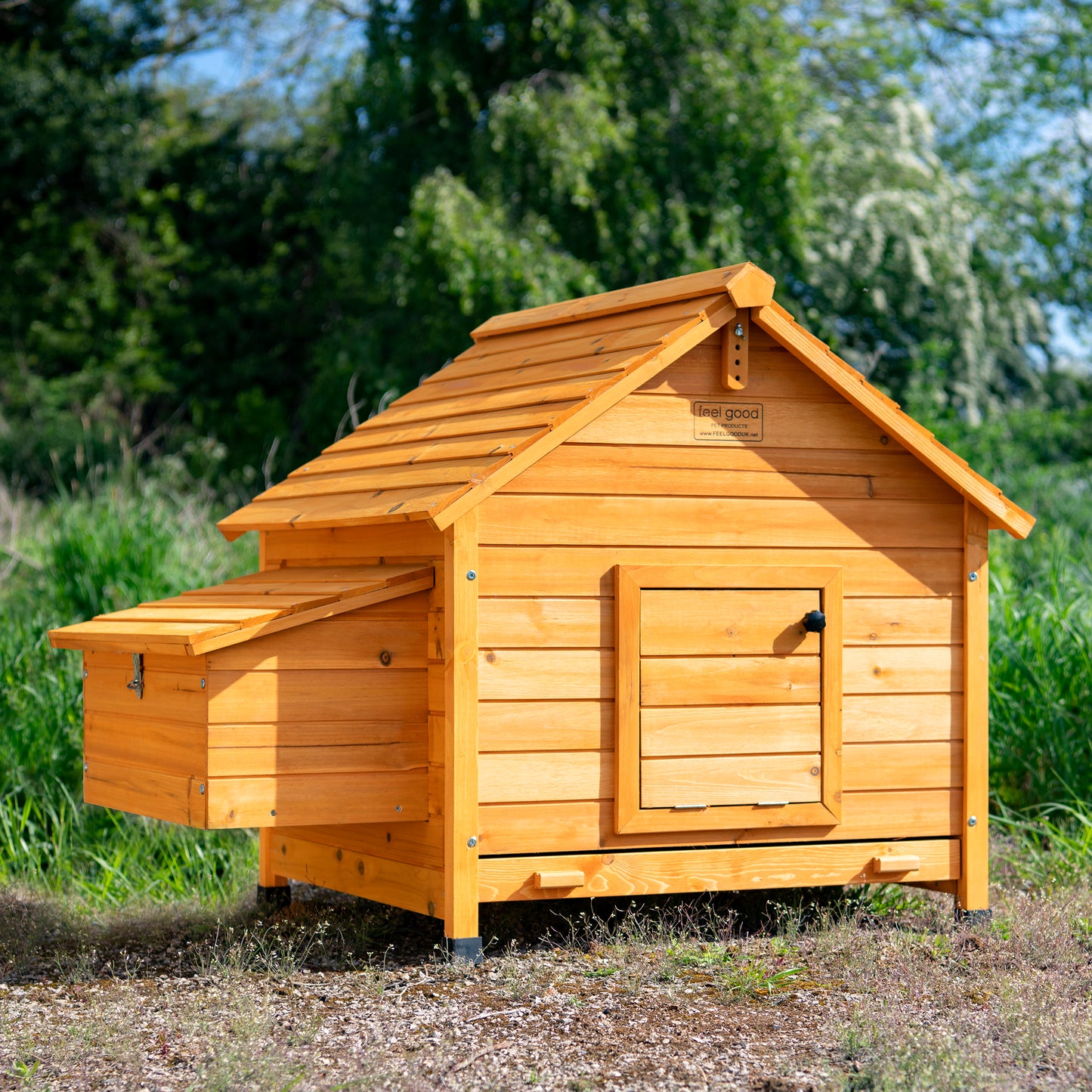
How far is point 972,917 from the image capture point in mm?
5766

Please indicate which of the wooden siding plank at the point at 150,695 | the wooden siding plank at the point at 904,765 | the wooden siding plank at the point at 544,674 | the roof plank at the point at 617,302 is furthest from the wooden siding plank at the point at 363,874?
the roof plank at the point at 617,302

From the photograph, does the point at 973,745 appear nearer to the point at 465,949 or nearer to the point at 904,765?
the point at 904,765

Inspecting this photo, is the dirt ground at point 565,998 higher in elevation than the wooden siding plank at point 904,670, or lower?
lower

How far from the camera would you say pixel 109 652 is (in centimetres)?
552

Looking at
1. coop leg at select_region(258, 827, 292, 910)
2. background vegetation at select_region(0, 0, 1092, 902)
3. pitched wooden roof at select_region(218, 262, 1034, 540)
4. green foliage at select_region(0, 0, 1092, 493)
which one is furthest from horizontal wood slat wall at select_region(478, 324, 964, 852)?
green foliage at select_region(0, 0, 1092, 493)

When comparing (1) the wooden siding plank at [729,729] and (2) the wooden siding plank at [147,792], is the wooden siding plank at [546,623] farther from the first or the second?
(2) the wooden siding plank at [147,792]

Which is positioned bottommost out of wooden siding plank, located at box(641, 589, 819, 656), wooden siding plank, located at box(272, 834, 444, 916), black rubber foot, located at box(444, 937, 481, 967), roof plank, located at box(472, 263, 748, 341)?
black rubber foot, located at box(444, 937, 481, 967)

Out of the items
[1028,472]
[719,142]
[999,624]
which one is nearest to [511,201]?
[719,142]

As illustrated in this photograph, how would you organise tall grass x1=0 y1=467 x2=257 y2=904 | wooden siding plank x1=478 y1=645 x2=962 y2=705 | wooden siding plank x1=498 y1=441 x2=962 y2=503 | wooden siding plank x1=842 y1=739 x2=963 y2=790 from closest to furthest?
wooden siding plank x1=478 y1=645 x2=962 y2=705 → wooden siding plank x1=498 y1=441 x2=962 y2=503 → wooden siding plank x1=842 y1=739 x2=963 y2=790 → tall grass x1=0 y1=467 x2=257 y2=904

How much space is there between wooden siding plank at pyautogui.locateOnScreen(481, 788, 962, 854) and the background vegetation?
4.39 metres

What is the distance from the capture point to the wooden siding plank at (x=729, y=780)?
208 inches

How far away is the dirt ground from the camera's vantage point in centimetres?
406

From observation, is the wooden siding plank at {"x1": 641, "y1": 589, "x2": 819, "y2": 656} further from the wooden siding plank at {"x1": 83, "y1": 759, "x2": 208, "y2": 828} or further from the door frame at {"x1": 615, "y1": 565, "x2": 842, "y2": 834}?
the wooden siding plank at {"x1": 83, "y1": 759, "x2": 208, "y2": 828}

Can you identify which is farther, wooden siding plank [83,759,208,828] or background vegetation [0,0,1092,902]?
background vegetation [0,0,1092,902]
